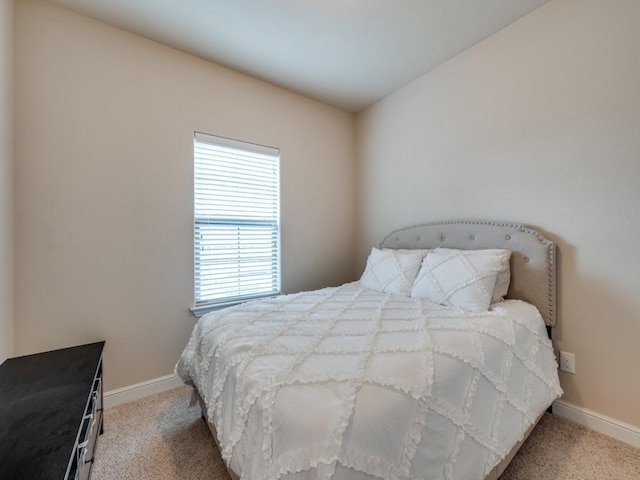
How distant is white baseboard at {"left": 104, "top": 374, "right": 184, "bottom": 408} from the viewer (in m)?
1.96

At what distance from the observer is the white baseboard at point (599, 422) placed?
5.08 feet

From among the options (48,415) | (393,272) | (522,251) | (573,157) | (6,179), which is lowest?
(48,415)

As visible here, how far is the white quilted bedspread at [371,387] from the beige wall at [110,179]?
2.47 ft

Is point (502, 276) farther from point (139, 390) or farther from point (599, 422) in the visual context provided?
point (139, 390)

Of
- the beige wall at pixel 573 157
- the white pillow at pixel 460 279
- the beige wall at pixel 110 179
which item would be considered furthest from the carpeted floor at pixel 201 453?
the white pillow at pixel 460 279

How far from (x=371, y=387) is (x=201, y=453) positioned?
4.16 ft

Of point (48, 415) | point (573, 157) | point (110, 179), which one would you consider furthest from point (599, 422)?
point (110, 179)

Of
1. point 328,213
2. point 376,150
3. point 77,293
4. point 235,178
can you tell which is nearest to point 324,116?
point 376,150

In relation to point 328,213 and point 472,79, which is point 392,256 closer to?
point 328,213

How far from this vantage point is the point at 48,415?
105cm

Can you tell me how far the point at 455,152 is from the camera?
238 cm

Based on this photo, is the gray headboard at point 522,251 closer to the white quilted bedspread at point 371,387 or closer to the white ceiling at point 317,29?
the white quilted bedspread at point 371,387

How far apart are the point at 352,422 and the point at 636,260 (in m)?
1.92

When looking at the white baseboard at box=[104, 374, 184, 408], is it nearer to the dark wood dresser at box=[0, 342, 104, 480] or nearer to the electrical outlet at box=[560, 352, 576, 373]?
the dark wood dresser at box=[0, 342, 104, 480]
